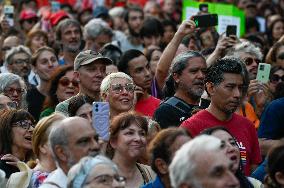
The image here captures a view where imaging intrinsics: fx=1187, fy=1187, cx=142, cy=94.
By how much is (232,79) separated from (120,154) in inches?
53.0

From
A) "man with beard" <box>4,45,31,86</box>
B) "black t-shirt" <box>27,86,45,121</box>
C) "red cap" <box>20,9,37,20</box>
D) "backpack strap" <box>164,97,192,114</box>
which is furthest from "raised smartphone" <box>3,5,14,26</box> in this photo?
"backpack strap" <box>164,97,192,114</box>

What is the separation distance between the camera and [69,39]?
15.7 meters

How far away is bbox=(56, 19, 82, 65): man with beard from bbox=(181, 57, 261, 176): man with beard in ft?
17.6

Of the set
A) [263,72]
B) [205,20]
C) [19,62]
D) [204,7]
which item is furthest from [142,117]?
[204,7]

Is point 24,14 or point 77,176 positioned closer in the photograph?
point 77,176

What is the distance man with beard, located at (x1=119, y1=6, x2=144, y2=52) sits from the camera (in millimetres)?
18078

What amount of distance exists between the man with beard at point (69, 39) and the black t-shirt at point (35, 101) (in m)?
1.63

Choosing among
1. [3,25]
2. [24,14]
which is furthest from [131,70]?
[24,14]

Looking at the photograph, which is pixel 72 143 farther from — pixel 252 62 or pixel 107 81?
pixel 252 62

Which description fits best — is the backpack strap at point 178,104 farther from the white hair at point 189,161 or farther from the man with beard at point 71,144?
the white hair at point 189,161

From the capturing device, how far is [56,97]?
41.0ft

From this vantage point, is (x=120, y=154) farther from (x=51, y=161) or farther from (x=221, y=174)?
(x=221, y=174)

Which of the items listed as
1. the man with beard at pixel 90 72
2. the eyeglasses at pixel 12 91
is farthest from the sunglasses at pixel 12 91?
the man with beard at pixel 90 72

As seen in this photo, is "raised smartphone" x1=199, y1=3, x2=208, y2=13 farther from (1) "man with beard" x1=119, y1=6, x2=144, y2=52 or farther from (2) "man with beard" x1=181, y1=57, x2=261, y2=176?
(2) "man with beard" x1=181, y1=57, x2=261, y2=176
